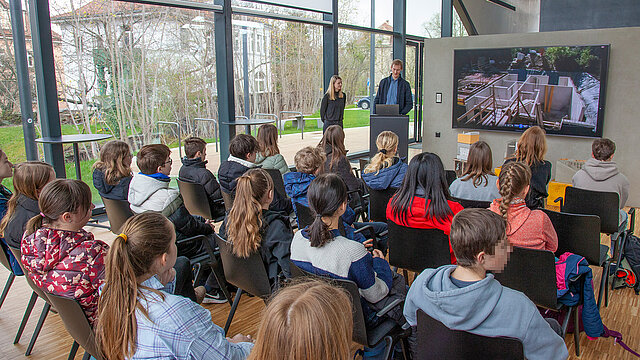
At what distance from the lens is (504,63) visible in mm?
7410

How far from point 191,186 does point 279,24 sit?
4.06 metres

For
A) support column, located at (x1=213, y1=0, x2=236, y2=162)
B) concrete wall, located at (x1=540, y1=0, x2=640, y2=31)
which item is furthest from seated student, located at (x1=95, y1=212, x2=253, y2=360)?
concrete wall, located at (x1=540, y1=0, x2=640, y2=31)

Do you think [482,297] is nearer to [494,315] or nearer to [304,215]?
[494,315]

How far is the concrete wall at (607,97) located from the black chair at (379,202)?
4.30 meters

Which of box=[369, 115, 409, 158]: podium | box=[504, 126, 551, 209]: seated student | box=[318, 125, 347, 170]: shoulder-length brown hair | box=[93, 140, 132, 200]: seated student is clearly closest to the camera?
box=[93, 140, 132, 200]: seated student

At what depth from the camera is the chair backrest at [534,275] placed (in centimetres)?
239

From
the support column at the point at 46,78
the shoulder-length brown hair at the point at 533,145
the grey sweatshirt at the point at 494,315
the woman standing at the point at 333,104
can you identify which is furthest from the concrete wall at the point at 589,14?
the grey sweatshirt at the point at 494,315

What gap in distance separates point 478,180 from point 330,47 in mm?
5107

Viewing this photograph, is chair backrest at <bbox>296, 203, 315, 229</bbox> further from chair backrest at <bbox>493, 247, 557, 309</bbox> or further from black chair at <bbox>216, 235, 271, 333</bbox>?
chair backrest at <bbox>493, 247, 557, 309</bbox>

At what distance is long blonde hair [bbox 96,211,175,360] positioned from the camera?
157cm

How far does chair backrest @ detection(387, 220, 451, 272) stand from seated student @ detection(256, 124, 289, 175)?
6.47ft

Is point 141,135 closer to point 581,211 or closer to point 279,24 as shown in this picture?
point 279,24

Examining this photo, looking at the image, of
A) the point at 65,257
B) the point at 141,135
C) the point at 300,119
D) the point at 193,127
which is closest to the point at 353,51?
the point at 300,119

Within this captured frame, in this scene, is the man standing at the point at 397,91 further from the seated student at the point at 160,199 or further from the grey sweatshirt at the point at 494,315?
the grey sweatshirt at the point at 494,315
